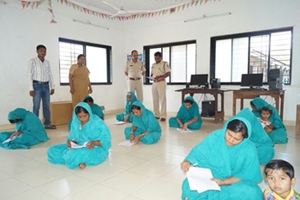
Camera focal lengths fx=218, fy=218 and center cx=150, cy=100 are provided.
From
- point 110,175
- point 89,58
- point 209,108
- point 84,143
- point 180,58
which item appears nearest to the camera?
point 110,175

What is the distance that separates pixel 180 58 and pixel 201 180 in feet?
16.5

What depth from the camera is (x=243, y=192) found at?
1345mm

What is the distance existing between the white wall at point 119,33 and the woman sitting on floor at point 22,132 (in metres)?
1.61

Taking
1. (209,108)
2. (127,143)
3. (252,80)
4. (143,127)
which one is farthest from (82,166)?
(252,80)

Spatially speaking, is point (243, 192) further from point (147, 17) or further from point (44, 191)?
point (147, 17)

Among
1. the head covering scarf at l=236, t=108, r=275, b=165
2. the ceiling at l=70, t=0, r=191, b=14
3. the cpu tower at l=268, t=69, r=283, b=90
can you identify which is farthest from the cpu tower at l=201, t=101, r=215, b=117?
the ceiling at l=70, t=0, r=191, b=14

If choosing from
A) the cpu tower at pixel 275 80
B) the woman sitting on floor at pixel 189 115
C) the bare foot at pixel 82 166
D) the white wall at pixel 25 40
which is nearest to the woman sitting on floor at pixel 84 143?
the bare foot at pixel 82 166

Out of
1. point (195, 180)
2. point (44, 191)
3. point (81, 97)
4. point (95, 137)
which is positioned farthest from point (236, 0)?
point (44, 191)

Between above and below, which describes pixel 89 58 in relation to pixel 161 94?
above

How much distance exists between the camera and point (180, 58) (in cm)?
610

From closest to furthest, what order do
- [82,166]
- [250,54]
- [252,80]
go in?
[82,166] → [252,80] → [250,54]

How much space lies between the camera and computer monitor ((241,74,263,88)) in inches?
177

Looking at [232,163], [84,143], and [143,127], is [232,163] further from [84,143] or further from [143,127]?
[143,127]

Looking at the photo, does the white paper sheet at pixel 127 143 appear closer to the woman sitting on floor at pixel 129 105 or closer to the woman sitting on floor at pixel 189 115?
the woman sitting on floor at pixel 189 115
